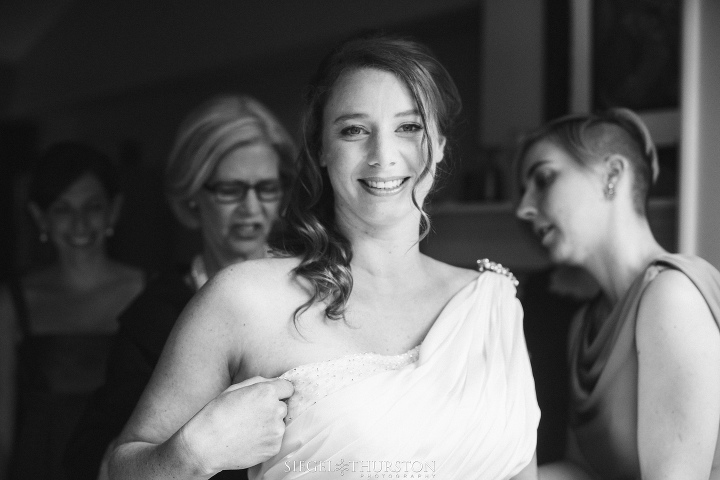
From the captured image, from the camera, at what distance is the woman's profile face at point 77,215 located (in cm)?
256

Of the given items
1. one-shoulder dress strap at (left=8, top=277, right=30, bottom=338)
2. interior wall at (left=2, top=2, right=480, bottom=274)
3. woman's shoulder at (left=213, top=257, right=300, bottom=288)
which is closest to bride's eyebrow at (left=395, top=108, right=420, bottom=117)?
woman's shoulder at (left=213, top=257, right=300, bottom=288)

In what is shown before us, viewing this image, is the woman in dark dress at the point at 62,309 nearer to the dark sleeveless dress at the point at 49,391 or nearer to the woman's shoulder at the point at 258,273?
the dark sleeveless dress at the point at 49,391

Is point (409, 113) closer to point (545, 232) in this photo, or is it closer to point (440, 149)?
point (440, 149)

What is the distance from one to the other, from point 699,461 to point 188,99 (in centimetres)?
546

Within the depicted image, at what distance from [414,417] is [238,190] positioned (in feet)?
3.19

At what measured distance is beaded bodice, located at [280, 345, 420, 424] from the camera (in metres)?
1.32

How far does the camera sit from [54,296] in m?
2.66

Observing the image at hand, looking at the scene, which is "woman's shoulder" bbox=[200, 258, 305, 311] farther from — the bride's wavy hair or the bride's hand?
the bride's hand

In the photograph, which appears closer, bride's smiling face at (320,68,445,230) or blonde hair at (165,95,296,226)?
bride's smiling face at (320,68,445,230)


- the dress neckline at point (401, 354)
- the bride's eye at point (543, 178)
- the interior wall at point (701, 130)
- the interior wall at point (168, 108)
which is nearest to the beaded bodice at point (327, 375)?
the dress neckline at point (401, 354)

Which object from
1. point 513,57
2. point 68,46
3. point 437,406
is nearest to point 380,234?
point 437,406

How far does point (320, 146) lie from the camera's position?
155 centimetres

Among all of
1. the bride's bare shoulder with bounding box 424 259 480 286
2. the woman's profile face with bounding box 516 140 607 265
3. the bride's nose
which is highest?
the bride's nose

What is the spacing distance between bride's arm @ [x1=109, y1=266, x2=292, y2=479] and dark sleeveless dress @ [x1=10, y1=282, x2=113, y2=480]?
3.84 feet
